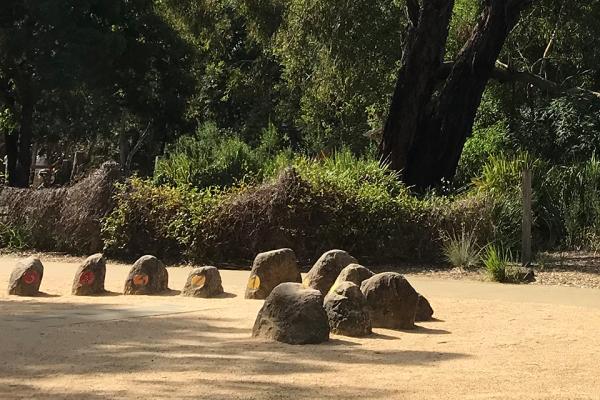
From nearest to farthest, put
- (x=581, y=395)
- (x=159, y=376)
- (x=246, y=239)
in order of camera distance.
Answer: (x=581, y=395), (x=159, y=376), (x=246, y=239)

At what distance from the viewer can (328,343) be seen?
842 cm

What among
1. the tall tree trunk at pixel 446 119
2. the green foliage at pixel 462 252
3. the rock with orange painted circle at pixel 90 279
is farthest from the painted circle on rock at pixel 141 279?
the tall tree trunk at pixel 446 119

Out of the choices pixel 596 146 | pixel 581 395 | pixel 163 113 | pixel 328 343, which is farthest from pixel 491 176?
pixel 163 113

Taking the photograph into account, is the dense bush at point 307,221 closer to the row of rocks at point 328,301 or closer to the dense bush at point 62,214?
the dense bush at point 62,214

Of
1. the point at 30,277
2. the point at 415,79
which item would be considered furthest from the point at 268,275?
the point at 415,79

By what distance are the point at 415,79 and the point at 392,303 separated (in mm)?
11493

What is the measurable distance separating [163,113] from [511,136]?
1103 cm

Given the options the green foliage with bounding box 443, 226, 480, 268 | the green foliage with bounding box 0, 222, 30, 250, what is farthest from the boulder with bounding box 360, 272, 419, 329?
the green foliage with bounding box 0, 222, 30, 250

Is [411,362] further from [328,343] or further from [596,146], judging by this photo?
[596,146]

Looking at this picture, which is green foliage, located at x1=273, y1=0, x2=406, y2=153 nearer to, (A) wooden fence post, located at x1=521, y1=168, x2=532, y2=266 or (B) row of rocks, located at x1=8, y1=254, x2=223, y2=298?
(A) wooden fence post, located at x1=521, y1=168, x2=532, y2=266

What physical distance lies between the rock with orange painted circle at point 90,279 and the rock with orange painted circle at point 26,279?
1.64 ft

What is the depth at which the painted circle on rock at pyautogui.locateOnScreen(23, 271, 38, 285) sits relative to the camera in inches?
479

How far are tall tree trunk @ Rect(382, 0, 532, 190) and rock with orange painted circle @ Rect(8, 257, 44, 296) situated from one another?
9.90 meters

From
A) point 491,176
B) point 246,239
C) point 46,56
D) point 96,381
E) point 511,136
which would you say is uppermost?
point 46,56
